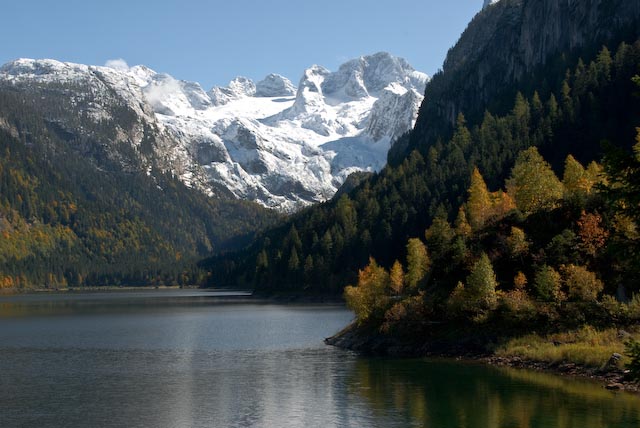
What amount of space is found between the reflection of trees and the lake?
0.36ft

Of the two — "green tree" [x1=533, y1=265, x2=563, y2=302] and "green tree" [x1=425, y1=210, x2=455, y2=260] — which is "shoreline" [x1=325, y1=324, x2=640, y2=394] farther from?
"green tree" [x1=425, y1=210, x2=455, y2=260]

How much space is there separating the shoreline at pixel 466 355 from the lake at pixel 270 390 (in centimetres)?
255

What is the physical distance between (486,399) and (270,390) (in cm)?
2309

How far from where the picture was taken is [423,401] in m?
69.2

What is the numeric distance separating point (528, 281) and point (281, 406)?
45546mm

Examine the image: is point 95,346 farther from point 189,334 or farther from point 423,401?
point 423,401

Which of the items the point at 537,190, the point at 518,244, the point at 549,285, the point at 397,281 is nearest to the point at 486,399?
the point at 549,285

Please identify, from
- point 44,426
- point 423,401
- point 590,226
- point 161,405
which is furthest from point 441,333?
point 44,426

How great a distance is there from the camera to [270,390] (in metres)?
77.8

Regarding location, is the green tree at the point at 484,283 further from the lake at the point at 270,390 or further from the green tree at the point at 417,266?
the green tree at the point at 417,266

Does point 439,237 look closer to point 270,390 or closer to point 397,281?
point 397,281

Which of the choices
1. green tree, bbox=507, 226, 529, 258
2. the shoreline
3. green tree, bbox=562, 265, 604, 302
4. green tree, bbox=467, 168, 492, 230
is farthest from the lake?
green tree, bbox=467, 168, 492, 230

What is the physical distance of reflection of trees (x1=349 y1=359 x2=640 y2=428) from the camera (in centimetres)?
5988

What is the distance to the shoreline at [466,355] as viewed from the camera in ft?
243
